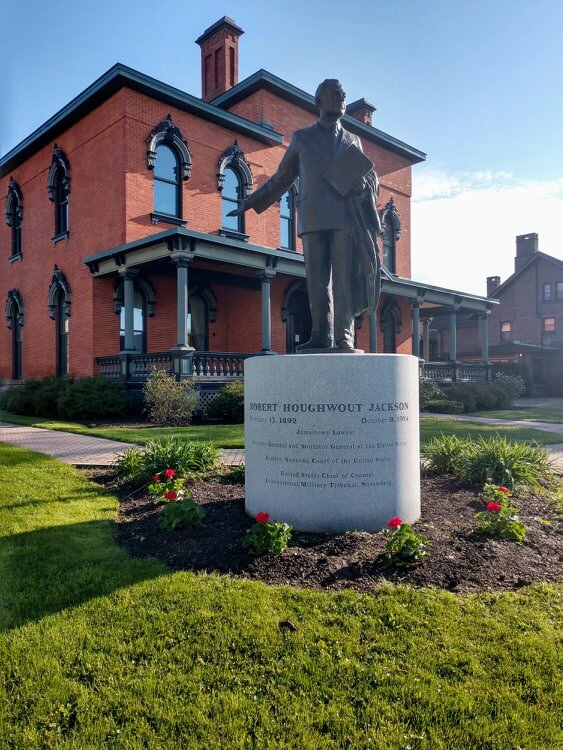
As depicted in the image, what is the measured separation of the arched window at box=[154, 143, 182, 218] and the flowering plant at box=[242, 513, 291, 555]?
52.1 feet

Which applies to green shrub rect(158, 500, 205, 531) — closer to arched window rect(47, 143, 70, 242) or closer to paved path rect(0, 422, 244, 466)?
paved path rect(0, 422, 244, 466)

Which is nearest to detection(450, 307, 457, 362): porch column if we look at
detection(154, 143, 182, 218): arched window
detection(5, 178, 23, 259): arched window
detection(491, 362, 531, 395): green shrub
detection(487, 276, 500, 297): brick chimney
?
detection(491, 362, 531, 395): green shrub

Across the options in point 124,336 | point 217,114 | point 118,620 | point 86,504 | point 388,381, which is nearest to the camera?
point 118,620

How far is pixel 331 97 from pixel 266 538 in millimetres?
4274

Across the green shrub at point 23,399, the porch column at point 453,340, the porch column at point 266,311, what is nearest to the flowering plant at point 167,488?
the porch column at point 266,311

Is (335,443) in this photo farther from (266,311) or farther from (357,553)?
(266,311)

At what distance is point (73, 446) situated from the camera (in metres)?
9.44

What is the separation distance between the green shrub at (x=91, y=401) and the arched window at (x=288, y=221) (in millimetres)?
10114

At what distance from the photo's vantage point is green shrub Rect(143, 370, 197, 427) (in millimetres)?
13609

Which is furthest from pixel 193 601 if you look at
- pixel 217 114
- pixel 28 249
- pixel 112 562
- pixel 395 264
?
pixel 395 264

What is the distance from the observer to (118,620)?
314cm

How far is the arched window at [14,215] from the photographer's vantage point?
2336cm

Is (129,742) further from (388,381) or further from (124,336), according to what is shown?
(124,336)

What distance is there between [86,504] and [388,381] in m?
3.29
